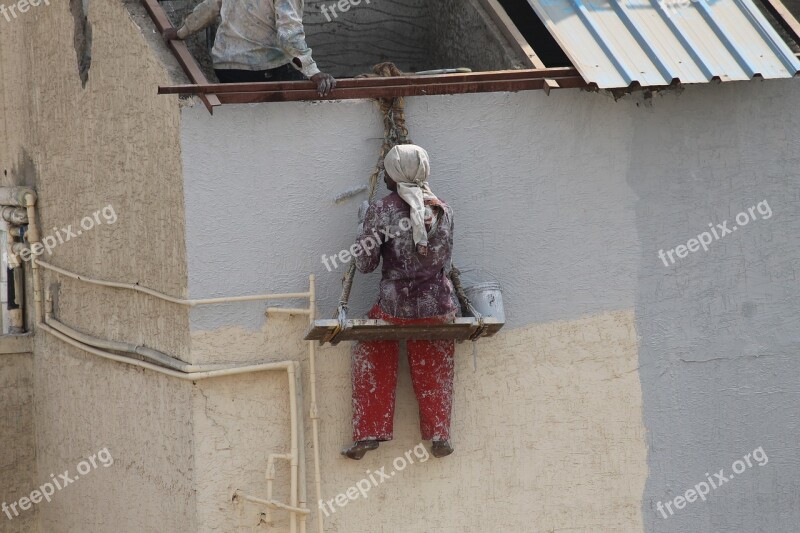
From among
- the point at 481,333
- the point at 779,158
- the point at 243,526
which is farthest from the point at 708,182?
the point at 243,526

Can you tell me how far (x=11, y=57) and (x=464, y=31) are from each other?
111 inches

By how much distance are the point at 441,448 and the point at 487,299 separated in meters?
0.79

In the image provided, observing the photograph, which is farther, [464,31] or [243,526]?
[464,31]

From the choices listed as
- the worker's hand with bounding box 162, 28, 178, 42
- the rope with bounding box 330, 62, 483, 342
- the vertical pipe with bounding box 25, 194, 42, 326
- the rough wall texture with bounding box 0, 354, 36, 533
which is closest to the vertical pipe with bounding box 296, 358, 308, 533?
the rope with bounding box 330, 62, 483, 342

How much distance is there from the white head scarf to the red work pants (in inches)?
23.0

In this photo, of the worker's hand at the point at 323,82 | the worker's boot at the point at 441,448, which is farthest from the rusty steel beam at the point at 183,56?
the worker's boot at the point at 441,448

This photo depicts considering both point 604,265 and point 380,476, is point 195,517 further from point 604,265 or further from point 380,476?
point 604,265

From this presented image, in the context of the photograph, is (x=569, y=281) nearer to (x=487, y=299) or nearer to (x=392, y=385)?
(x=487, y=299)

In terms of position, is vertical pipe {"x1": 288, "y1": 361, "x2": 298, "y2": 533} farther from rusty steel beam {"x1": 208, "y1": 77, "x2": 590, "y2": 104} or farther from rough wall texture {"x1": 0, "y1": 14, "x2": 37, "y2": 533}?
rough wall texture {"x1": 0, "y1": 14, "x2": 37, "y2": 533}

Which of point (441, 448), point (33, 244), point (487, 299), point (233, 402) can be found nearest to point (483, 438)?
point (441, 448)

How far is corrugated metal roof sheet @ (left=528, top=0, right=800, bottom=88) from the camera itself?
6863mm

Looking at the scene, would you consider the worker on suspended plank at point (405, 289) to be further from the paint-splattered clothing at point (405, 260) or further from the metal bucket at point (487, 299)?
the metal bucket at point (487, 299)

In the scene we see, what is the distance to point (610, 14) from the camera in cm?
725

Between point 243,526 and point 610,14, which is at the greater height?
point 610,14
